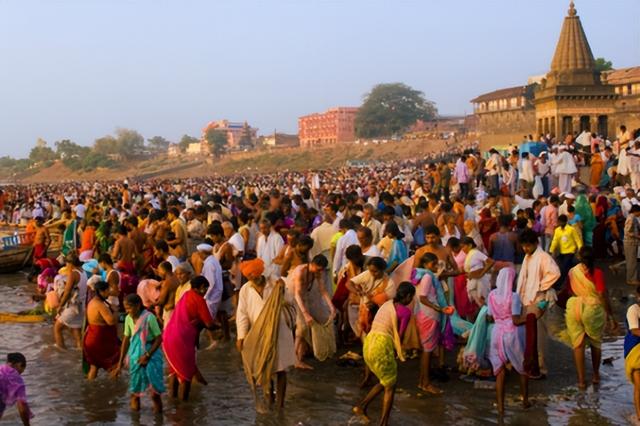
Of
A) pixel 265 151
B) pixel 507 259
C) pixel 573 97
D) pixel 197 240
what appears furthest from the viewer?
pixel 265 151

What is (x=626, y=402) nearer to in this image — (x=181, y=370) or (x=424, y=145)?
(x=181, y=370)

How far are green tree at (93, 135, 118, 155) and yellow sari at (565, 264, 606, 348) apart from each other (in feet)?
410

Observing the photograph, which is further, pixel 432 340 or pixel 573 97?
pixel 573 97

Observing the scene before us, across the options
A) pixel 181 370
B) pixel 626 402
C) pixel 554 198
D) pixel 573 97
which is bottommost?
pixel 626 402

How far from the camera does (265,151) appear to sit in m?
98.9

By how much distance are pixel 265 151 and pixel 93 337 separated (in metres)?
92.1

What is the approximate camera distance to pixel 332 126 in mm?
120500

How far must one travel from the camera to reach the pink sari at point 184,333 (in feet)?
21.8

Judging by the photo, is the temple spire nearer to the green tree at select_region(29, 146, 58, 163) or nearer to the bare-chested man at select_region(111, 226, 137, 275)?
the bare-chested man at select_region(111, 226, 137, 275)

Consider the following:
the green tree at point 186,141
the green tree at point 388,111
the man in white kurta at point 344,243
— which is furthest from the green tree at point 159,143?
the man in white kurta at point 344,243

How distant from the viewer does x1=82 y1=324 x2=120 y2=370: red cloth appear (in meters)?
7.33

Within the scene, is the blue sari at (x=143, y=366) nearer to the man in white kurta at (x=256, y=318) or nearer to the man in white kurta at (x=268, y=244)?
the man in white kurta at (x=256, y=318)

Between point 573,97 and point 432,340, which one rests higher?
point 573,97

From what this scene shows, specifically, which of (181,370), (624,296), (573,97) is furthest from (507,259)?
(573,97)
